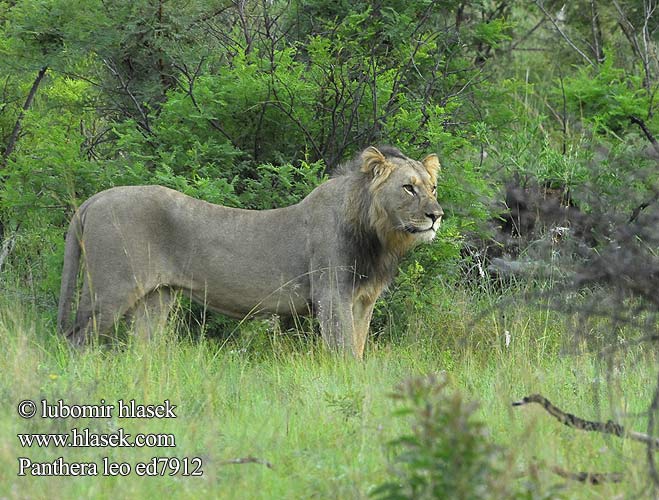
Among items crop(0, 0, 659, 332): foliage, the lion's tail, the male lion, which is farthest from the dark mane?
the lion's tail

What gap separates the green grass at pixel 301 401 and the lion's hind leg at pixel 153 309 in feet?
0.69

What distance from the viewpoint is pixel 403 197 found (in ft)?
26.3

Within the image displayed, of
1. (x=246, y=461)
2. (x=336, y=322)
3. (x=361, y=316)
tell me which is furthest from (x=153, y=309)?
(x=246, y=461)

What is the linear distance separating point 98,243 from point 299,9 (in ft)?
13.8

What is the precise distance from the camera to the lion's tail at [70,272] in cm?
800

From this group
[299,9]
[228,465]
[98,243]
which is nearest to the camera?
[228,465]

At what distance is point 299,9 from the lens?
1112 cm

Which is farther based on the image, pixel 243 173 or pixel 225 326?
pixel 243 173

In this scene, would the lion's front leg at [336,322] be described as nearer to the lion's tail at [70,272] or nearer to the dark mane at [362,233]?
the dark mane at [362,233]

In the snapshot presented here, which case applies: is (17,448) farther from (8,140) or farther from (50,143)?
(8,140)

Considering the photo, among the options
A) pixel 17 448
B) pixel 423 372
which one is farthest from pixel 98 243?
pixel 17 448

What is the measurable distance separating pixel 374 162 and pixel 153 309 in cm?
200

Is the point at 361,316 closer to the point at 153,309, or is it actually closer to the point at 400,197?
the point at 400,197

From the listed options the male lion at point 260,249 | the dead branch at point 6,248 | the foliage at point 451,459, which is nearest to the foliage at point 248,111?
the dead branch at point 6,248
